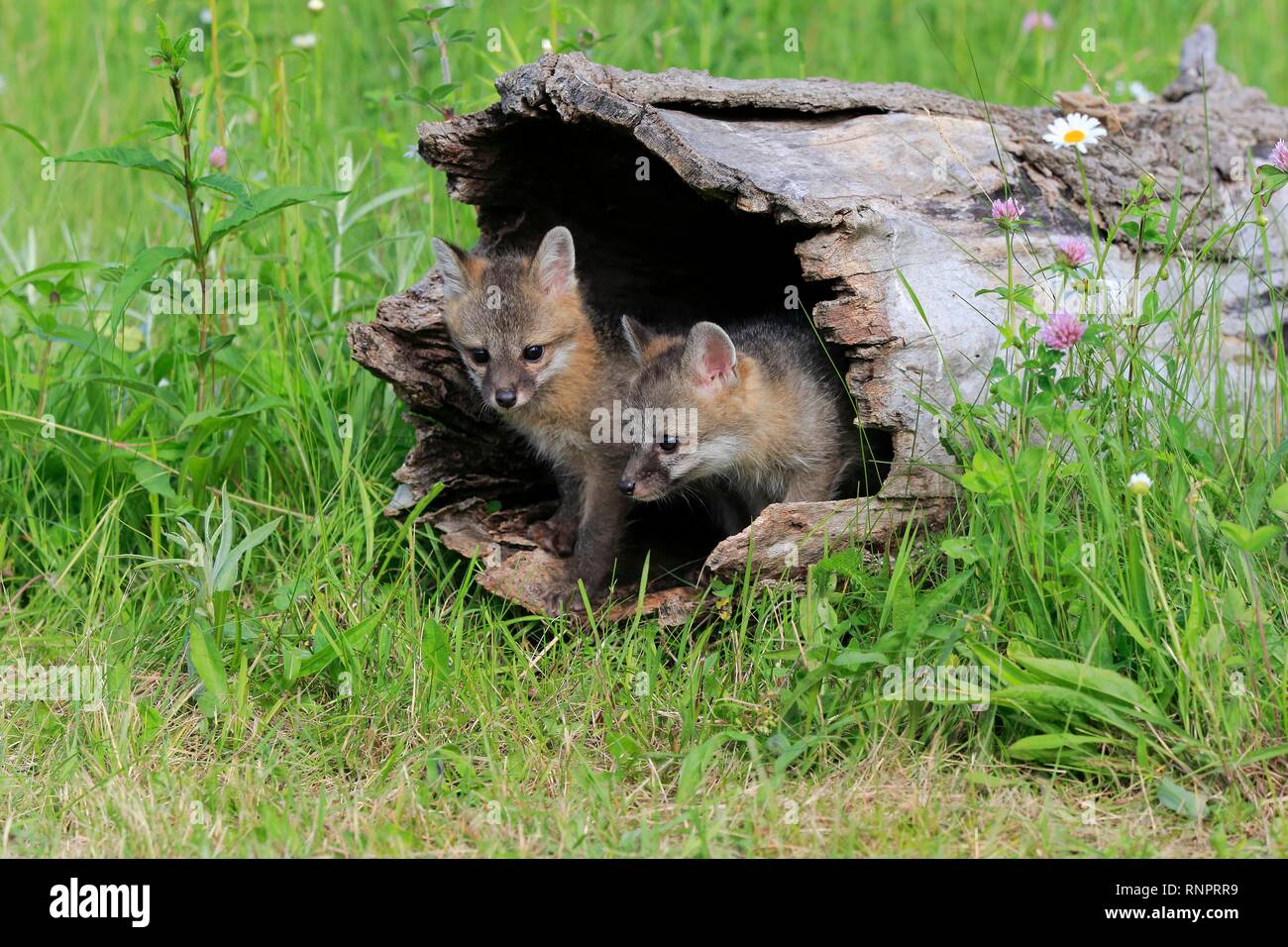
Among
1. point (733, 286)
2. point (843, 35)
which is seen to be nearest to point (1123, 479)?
point (733, 286)

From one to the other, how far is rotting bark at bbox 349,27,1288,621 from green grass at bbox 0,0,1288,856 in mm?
231

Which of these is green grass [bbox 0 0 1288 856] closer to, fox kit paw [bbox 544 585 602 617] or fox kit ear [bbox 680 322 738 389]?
fox kit paw [bbox 544 585 602 617]

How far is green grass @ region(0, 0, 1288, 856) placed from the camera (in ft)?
11.4

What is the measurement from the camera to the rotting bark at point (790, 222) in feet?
14.0

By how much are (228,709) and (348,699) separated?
359 mm

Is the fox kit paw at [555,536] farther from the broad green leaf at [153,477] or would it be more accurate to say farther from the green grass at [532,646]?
the broad green leaf at [153,477]

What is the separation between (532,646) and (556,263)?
150cm

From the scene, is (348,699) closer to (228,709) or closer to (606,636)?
(228,709)

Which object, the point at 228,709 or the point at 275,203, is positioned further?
the point at 275,203

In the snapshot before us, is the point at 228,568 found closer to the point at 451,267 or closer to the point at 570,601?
the point at 570,601

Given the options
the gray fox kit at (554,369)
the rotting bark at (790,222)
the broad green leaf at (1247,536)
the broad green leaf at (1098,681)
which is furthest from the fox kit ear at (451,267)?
the broad green leaf at (1247,536)

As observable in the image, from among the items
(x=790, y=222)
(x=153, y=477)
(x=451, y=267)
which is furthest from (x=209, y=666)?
(x=790, y=222)

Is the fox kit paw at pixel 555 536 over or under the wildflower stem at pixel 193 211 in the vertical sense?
under

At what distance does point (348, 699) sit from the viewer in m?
4.10
